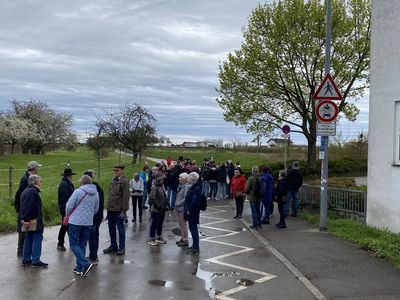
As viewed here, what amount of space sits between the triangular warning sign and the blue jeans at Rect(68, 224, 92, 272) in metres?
6.61

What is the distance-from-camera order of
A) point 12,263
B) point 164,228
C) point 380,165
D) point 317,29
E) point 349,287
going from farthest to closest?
point 317,29 → point 164,228 → point 380,165 → point 12,263 → point 349,287

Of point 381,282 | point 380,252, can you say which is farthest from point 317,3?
point 381,282

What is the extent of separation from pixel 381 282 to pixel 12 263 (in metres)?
6.29

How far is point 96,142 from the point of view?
45.2 metres

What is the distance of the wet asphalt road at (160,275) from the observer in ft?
22.8

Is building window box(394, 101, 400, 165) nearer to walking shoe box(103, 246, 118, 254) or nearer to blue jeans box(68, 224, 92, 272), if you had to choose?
walking shoe box(103, 246, 118, 254)

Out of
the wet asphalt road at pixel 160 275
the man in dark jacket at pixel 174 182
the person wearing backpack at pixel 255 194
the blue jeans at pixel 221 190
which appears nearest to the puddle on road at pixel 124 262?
→ the wet asphalt road at pixel 160 275

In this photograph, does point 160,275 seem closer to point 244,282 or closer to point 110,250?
point 244,282

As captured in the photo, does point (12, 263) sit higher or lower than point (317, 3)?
lower

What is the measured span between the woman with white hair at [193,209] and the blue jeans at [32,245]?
291 centimetres

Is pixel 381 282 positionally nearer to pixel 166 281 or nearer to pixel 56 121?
pixel 166 281

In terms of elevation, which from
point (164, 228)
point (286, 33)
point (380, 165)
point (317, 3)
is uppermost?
point (317, 3)

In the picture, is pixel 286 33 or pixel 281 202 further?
pixel 286 33

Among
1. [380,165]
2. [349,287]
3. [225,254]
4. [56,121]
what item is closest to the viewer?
[349,287]
